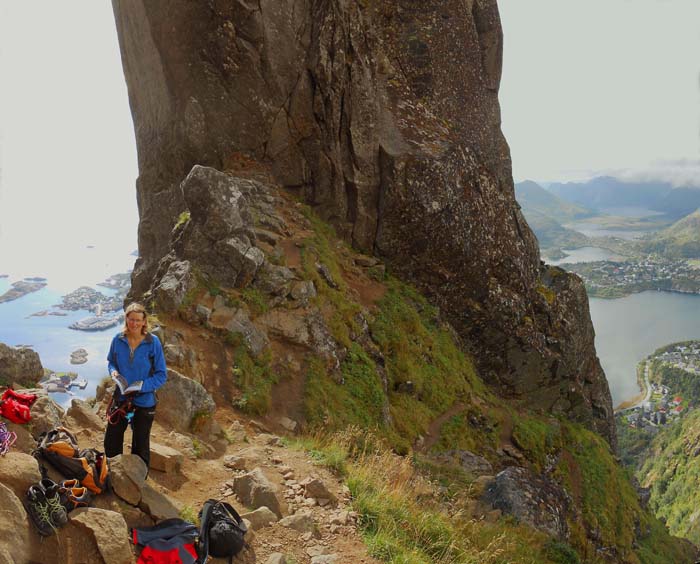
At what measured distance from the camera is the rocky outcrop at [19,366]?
6.41 metres

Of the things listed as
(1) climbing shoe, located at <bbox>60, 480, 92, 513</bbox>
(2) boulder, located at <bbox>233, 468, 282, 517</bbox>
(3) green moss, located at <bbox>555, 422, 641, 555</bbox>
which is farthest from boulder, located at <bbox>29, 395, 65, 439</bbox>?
(3) green moss, located at <bbox>555, 422, 641, 555</bbox>

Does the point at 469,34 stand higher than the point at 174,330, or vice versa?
the point at 469,34

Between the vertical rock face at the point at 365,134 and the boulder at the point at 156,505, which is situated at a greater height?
the vertical rock face at the point at 365,134

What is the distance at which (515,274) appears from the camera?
20.5 m

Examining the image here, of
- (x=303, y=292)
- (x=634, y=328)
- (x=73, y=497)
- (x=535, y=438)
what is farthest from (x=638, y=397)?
(x=73, y=497)

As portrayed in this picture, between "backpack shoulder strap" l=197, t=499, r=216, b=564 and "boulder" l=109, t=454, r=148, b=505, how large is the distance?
0.70 m

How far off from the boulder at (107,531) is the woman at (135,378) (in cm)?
145

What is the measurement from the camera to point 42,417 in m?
5.43

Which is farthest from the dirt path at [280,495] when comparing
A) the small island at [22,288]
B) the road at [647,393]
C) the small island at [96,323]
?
the road at [647,393]

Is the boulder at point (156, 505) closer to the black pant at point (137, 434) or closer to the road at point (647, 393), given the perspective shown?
the black pant at point (137, 434)

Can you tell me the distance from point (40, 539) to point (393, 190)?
15592 mm

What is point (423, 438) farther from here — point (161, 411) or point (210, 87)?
point (210, 87)

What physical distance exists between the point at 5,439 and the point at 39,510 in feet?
2.67

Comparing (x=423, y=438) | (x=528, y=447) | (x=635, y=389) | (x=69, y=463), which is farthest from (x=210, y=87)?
(x=635, y=389)
